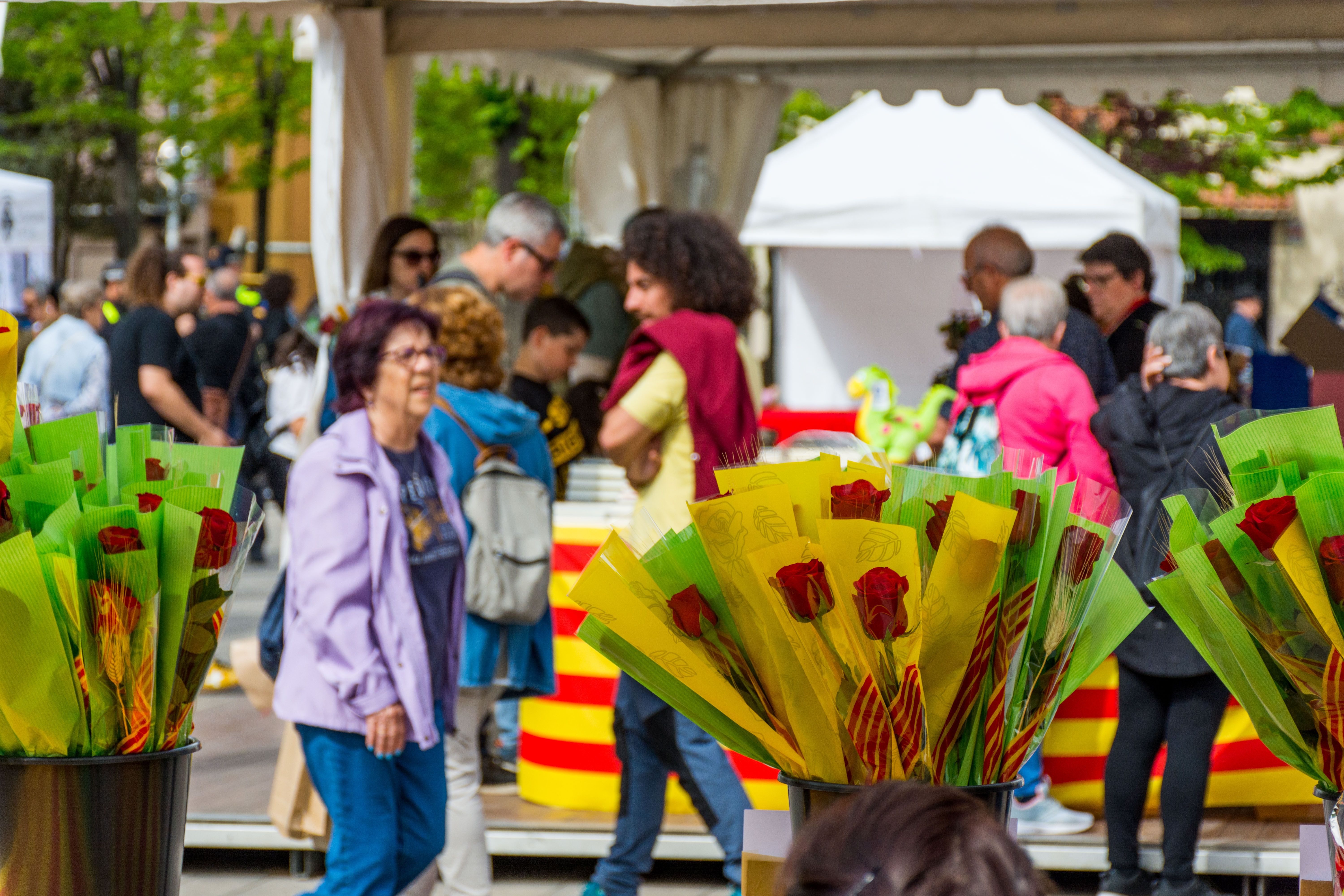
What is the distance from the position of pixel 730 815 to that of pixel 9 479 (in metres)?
2.65

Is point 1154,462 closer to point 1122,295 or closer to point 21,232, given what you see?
point 1122,295

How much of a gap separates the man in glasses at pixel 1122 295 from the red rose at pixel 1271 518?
15.1ft

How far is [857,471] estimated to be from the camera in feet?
6.63

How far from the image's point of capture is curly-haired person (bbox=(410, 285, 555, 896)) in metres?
4.49

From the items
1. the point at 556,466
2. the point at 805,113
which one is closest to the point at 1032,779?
the point at 556,466

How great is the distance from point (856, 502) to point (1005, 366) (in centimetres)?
333

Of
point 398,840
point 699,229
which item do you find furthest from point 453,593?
point 699,229

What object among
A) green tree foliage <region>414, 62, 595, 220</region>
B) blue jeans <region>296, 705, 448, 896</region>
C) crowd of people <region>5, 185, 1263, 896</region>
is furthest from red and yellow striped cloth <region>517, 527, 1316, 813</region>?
green tree foliage <region>414, 62, 595, 220</region>

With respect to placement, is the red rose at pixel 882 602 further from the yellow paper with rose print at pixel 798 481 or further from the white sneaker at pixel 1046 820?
the white sneaker at pixel 1046 820

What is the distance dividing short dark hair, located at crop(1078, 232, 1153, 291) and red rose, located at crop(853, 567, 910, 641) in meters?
4.81

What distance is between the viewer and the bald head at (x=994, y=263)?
618cm

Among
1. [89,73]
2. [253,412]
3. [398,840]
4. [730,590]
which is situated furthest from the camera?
[89,73]

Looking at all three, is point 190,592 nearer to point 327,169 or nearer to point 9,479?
point 9,479

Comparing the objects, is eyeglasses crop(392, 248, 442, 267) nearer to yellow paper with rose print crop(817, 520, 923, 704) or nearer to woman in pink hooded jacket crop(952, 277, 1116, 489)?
woman in pink hooded jacket crop(952, 277, 1116, 489)
